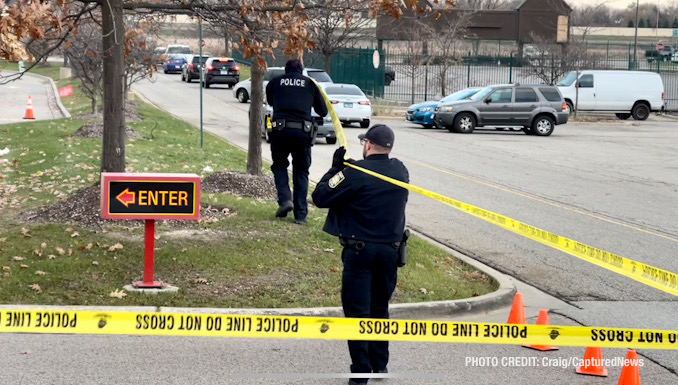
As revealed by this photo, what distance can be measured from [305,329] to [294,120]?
550 cm

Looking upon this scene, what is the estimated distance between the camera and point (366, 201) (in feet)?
20.2

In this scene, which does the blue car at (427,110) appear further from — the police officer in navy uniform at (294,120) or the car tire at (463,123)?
the police officer in navy uniform at (294,120)

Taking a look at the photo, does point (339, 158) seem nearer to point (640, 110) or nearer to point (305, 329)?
point (305, 329)

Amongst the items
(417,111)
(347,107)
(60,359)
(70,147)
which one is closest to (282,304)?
(60,359)

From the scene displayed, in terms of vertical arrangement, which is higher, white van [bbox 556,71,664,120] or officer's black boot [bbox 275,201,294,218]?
white van [bbox 556,71,664,120]

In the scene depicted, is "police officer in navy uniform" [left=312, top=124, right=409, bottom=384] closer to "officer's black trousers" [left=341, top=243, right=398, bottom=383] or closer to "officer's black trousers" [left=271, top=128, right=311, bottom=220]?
"officer's black trousers" [left=341, top=243, right=398, bottom=383]

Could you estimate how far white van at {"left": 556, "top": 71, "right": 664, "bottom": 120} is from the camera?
39.0 metres

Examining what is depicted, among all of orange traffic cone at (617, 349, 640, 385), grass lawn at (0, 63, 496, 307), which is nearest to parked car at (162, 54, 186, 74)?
grass lawn at (0, 63, 496, 307)

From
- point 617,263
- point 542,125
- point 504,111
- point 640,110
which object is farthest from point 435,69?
point 617,263

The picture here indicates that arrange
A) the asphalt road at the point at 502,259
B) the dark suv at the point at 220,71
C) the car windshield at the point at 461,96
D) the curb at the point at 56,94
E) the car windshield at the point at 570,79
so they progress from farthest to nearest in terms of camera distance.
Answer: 1. the dark suv at the point at 220,71
2. the car windshield at the point at 570,79
3. the car windshield at the point at 461,96
4. the curb at the point at 56,94
5. the asphalt road at the point at 502,259

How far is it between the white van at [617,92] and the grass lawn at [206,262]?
1147 inches

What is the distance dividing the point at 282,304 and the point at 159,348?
1.43 m

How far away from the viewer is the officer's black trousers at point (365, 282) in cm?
612

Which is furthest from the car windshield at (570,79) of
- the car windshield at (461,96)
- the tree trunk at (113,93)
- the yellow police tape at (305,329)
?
the yellow police tape at (305,329)
